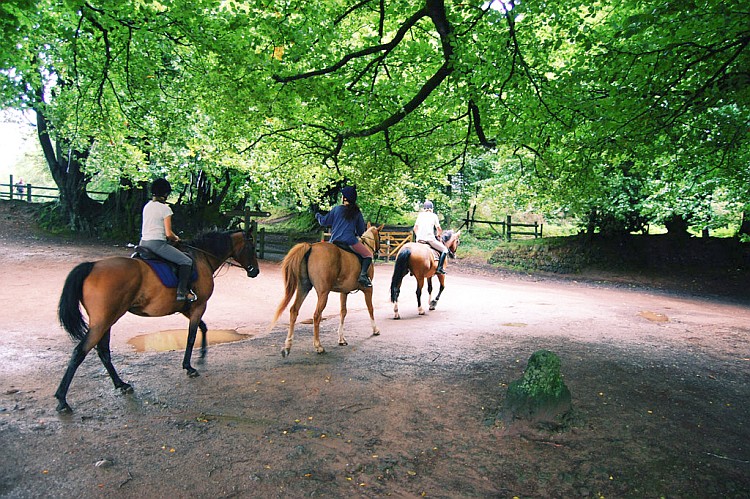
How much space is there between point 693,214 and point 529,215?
58.7 feet

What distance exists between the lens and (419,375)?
5961mm

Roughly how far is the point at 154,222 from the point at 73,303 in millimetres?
1382

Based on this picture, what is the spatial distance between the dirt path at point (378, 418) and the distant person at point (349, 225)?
1563 mm

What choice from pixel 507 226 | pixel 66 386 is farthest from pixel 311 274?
pixel 507 226

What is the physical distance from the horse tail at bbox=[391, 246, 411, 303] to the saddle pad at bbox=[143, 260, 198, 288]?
204 inches

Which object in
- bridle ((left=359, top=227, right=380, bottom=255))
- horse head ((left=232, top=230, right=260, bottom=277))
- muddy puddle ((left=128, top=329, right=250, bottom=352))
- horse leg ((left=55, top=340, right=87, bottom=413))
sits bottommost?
muddy puddle ((left=128, top=329, right=250, bottom=352))

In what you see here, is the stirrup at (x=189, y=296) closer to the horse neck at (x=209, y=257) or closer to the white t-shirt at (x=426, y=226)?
the horse neck at (x=209, y=257)

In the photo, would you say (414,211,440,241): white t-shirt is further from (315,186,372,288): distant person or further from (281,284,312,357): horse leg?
(281,284,312,357): horse leg

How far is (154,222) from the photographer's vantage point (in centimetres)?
575

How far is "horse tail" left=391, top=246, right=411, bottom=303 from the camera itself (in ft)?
33.3

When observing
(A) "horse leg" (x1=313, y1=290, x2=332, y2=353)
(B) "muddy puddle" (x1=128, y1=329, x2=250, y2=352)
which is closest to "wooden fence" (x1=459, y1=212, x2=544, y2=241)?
(B) "muddy puddle" (x1=128, y1=329, x2=250, y2=352)

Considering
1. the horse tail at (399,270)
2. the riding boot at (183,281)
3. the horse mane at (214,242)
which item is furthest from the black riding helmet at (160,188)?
the horse tail at (399,270)

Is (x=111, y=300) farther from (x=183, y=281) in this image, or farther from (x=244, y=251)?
(x=244, y=251)

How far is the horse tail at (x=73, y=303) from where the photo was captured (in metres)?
4.77
